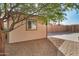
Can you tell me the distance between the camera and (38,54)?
3.63 meters

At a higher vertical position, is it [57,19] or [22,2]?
[22,2]

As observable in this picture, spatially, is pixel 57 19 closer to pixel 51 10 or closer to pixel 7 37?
pixel 51 10

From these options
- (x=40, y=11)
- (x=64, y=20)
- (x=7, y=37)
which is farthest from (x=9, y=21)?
(x=64, y=20)

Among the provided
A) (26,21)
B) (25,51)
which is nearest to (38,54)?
(25,51)

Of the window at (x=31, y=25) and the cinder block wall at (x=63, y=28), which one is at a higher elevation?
the window at (x=31, y=25)

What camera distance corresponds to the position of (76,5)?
3578mm

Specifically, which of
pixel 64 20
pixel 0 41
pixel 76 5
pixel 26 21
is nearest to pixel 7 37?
pixel 0 41

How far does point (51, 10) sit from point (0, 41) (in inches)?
33.0

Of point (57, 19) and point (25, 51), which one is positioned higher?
point (57, 19)

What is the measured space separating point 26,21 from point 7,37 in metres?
0.35

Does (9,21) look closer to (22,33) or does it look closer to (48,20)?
(22,33)

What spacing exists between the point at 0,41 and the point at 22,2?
0.63m

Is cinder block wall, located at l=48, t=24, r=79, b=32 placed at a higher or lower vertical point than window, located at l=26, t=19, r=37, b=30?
lower

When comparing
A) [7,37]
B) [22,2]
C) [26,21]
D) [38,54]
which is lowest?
[38,54]
